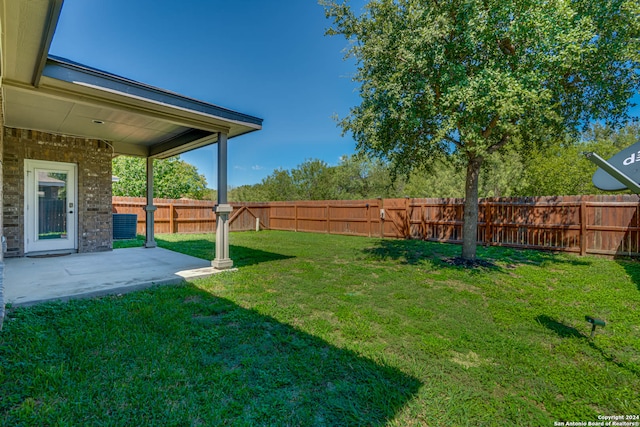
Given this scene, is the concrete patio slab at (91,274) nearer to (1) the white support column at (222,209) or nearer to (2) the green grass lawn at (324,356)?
(1) the white support column at (222,209)

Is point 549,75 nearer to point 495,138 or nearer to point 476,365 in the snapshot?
point 495,138

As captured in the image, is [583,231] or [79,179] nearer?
[79,179]

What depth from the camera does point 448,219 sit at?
9969 millimetres

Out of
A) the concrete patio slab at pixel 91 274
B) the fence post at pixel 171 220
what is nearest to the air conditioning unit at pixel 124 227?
the fence post at pixel 171 220

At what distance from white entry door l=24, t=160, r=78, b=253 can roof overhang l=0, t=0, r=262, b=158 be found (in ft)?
2.92

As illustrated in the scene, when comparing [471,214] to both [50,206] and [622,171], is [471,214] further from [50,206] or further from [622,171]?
[50,206]

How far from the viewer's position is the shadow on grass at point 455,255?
660cm

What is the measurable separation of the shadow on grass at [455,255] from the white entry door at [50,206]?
7.14 metres

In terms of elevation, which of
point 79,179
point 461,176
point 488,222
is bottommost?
point 488,222

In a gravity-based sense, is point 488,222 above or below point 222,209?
below

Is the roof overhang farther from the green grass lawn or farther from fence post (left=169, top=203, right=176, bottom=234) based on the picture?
fence post (left=169, top=203, right=176, bottom=234)

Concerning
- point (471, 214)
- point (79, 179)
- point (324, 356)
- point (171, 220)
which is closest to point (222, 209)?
point (324, 356)

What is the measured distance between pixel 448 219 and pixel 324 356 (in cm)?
859

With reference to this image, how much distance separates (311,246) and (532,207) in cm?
647
